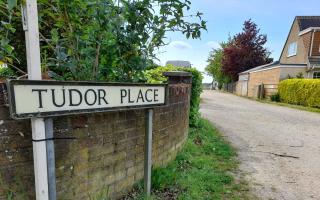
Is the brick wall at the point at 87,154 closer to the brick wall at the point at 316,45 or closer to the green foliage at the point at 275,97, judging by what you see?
the green foliage at the point at 275,97

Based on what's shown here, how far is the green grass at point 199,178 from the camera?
3379mm

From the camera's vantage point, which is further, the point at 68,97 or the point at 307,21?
the point at 307,21

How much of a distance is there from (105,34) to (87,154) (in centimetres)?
122

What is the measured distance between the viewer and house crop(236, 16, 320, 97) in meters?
21.9

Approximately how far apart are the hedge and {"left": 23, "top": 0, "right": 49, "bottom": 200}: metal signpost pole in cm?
1764

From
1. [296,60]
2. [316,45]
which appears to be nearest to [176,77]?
[316,45]

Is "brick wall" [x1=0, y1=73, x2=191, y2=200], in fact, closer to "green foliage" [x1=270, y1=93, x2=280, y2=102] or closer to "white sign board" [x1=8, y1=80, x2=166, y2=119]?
"white sign board" [x1=8, y1=80, x2=166, y2=119]

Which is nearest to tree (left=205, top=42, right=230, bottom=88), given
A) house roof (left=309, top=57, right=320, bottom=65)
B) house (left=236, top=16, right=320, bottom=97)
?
house (left=236, top=16, right=320, bottom=97)

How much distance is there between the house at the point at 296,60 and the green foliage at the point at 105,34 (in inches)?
840

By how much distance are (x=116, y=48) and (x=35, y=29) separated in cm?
113

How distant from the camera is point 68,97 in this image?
75.6 inches

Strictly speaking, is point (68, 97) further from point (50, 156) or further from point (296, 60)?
point (296, 60)

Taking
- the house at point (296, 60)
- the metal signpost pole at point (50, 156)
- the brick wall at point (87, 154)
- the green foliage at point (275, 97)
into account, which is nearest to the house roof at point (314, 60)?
the house at point (296, 60)

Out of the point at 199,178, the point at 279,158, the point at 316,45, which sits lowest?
the point at 279,158
